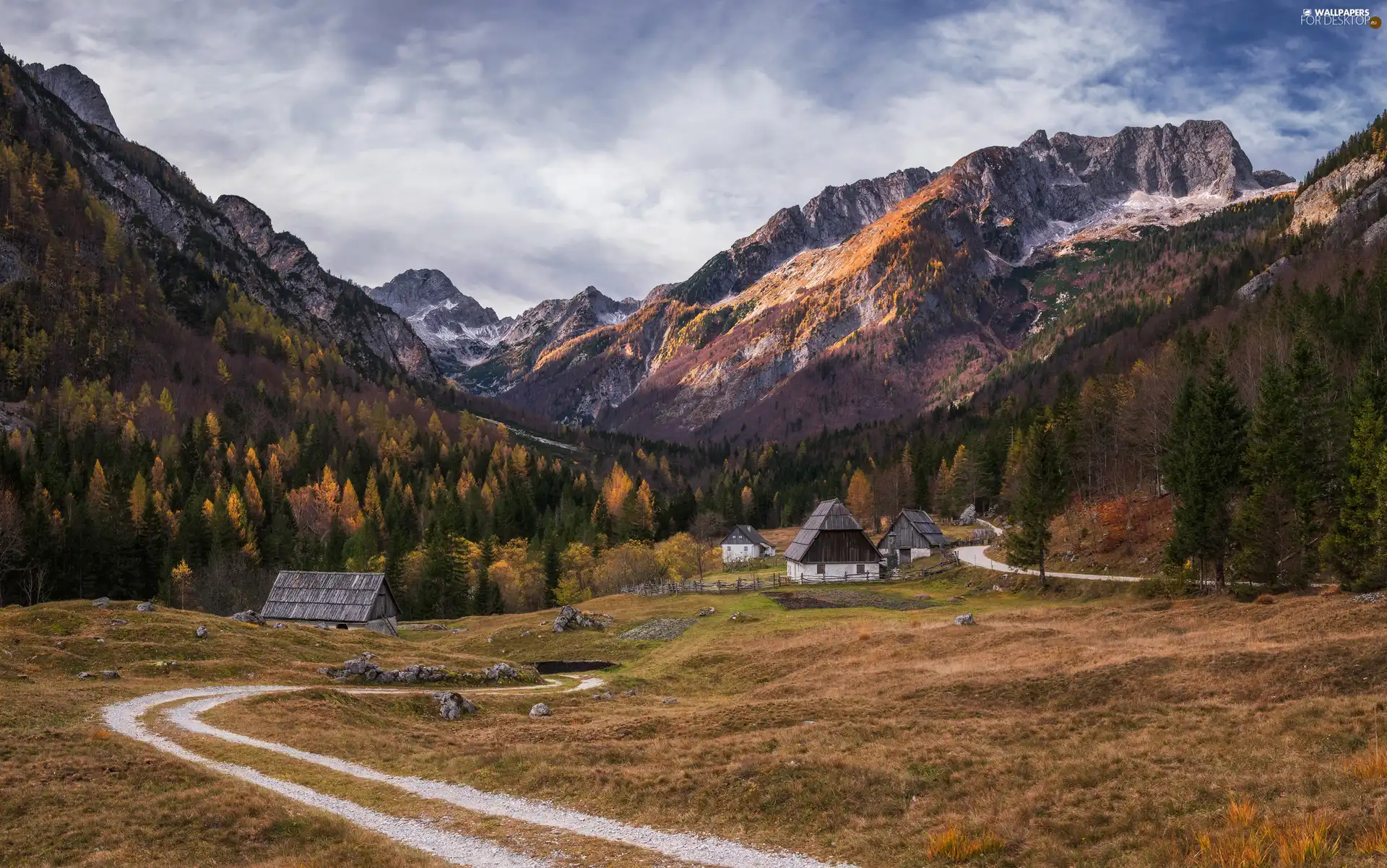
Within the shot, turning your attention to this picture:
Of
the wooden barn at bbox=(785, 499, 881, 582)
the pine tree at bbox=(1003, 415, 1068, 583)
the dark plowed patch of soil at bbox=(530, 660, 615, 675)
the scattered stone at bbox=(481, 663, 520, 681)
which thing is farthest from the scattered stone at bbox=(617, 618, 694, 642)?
the pine tree at bbox=(1003, 415, 1068, 583)

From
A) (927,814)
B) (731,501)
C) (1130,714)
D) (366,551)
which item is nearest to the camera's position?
(927,814)

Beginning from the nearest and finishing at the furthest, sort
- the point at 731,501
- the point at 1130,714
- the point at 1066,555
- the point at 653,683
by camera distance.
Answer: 1. the point at 1130,714
2. the point at 653,683
3. the point at 1066,555
4. the point at 731,501

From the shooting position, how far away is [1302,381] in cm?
5112

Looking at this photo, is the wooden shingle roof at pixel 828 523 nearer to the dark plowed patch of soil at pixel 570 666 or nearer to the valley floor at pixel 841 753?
the dark plowed patch of soil at pixel 570 666

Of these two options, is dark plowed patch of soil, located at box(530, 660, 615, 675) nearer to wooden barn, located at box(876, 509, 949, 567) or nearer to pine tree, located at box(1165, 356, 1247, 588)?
pine tree, located at box(1165, 356, 1247, 588)

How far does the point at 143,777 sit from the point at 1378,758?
30936 mm

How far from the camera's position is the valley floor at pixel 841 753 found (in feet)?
50.2

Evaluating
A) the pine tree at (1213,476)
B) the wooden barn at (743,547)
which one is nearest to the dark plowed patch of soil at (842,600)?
the pine tree at (1213,476)

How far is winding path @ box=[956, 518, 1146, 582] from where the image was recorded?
63.1 meters

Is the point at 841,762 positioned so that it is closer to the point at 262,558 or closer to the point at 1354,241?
the point at 262,558

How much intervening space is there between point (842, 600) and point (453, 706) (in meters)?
49.3

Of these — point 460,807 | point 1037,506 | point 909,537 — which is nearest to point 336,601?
point 460,807

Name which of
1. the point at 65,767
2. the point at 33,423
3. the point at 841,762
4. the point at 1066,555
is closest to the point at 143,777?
the point at 65,767

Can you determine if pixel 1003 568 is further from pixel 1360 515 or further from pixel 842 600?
pixel 1360 515
